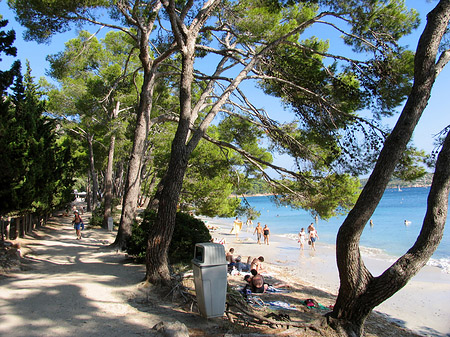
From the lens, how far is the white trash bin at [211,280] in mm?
4559

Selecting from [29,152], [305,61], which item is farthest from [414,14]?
[29,152]

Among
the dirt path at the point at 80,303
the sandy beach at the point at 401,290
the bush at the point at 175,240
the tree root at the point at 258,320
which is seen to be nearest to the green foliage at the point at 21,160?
the dirt path at the point at 80,303

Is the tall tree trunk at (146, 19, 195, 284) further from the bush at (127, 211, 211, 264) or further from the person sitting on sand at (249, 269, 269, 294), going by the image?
the person sitting on sand at (249, 269, 269, 294)

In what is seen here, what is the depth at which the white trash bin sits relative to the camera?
456 cm

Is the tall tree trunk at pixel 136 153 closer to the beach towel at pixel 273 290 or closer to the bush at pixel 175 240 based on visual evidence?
the bush at pixel 175 240

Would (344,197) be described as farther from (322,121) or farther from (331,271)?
(331,271)

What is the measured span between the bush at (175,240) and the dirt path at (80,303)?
1.85ft

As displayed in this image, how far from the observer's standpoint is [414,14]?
7.11 m

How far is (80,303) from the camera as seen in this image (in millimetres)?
4848

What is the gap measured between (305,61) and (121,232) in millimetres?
7177

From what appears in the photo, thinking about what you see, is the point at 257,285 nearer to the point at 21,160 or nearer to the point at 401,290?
the point at 401,290

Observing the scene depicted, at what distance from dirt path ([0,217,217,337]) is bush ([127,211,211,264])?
563 mm

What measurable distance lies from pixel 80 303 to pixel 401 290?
406 inches

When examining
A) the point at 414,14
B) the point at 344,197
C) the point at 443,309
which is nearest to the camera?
the point at 414,14
